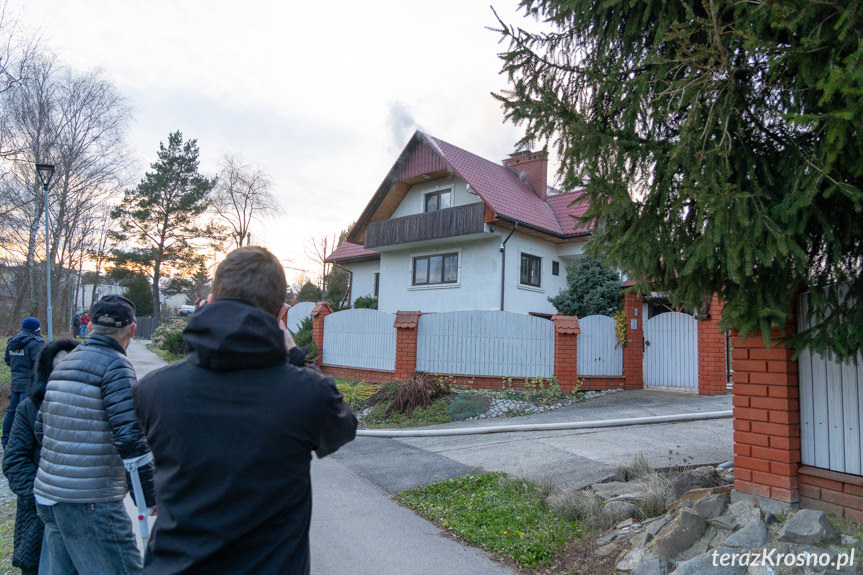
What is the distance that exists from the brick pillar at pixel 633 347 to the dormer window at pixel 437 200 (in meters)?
9.05

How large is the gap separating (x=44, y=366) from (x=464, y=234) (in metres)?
15.8

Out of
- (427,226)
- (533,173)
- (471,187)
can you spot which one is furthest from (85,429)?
(533,173)

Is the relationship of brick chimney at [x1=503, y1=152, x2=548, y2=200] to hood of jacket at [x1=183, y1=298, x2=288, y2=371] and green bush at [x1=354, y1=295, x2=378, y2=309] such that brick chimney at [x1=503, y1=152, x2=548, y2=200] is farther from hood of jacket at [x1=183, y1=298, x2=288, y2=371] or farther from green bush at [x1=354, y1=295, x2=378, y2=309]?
hood of jacket at [x1=183, y1=298, x2=288, y2=371]

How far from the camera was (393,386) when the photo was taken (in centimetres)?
1176

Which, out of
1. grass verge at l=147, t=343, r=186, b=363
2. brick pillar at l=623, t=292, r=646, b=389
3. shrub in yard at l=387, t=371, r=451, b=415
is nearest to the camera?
shrub in yard at l=387, t=371, r=451, b=415

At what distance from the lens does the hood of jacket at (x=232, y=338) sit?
1.55 metres

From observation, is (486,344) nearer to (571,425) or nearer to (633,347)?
(633,347)

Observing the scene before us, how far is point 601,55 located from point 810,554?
3799 millimetres

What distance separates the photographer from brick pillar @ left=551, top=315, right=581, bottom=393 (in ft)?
40.0

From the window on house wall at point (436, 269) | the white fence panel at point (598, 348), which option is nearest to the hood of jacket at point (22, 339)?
the white fence panel at point (598, 348)

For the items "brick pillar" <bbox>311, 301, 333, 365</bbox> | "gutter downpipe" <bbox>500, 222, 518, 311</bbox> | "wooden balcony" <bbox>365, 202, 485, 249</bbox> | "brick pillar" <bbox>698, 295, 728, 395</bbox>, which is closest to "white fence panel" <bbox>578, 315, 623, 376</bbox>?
"brick pillar" <bbox>698, 295, 728, 395</bbox>

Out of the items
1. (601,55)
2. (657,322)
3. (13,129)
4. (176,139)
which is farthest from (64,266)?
(601,55)

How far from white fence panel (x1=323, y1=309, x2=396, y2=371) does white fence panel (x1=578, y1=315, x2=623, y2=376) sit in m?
4.71

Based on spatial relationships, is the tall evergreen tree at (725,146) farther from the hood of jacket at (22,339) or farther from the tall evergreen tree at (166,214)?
the tall evergreen tree at (166,214)
